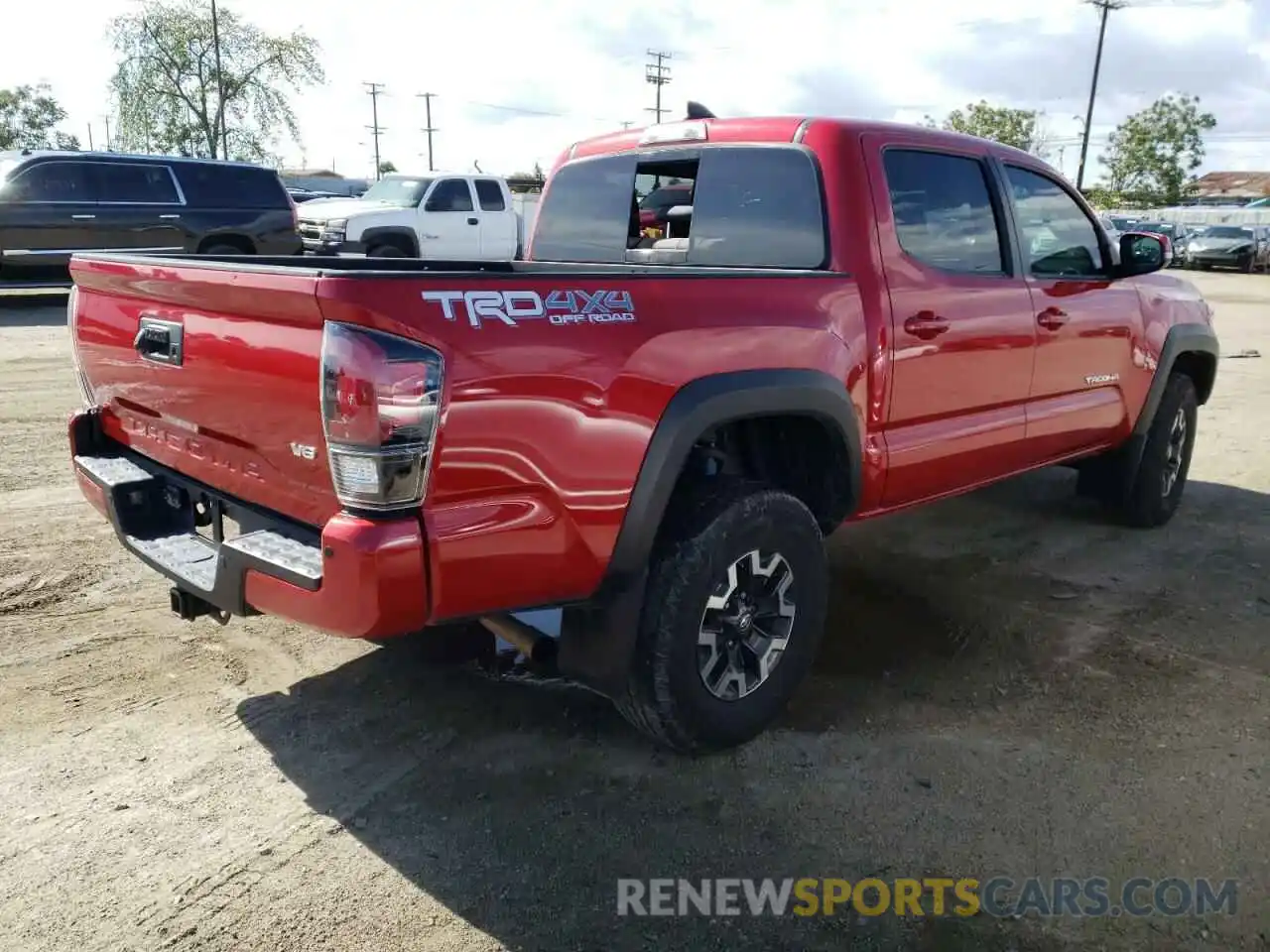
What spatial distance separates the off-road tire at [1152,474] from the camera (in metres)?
5.37

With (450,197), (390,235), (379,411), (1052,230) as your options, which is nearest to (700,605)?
(379,411)

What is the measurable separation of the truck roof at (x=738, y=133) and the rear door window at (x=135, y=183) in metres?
10.8

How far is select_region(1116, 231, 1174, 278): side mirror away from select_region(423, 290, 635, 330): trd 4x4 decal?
3.10 m

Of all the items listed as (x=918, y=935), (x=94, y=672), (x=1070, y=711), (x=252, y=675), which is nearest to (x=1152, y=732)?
(x=1070, y=711)

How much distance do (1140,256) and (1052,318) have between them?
0.79 meters

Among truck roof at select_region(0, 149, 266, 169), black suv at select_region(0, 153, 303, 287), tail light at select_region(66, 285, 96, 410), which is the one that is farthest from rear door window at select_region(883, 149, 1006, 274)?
truck roof at select_region(0, 149, 266, 169)

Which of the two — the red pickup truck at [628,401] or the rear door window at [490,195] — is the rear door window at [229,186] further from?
the red pickup truck at [628,401]

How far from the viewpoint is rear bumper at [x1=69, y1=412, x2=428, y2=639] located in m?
2.31

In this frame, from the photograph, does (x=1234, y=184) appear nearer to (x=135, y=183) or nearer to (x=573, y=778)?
(x=135, y=183)

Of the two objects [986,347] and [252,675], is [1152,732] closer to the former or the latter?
[986,347]

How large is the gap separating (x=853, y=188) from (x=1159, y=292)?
2.49 meters

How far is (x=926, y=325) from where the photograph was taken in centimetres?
364

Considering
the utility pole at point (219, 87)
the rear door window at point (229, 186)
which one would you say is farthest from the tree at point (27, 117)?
the rear door window at point (229, 186)

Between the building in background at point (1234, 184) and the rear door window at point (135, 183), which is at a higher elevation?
the building in background at point (1234, 184)
